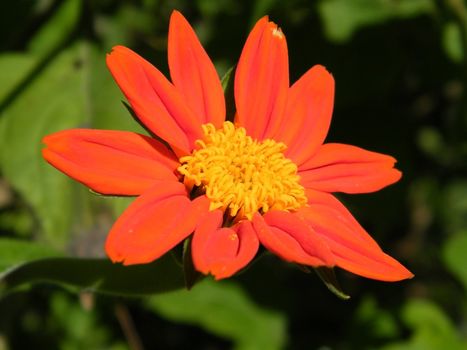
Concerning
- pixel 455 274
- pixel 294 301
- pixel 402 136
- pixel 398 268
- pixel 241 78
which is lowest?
pixel 294 301

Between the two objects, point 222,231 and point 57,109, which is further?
point 57,109

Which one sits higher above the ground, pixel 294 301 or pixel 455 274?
pixel 455 274

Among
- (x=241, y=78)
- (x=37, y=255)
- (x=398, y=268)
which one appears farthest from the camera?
(x=37, y=255)

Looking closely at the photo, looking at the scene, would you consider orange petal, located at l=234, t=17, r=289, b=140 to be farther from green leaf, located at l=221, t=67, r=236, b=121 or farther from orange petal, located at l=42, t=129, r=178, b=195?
orange petal, located at l=42, t=129, r=178, b=195

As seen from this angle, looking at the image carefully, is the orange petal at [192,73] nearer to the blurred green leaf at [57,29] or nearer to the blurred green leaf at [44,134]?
the blurred green leaf at [44,134]

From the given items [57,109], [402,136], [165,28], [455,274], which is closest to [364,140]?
[402,136]

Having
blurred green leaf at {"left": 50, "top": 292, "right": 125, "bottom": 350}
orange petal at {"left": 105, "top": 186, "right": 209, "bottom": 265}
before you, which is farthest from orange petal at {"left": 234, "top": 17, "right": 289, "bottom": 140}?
blurred green leaf at {"left": 50, "top": 292, "right": 125, "bottom": 350}

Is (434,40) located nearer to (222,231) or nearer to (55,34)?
(55,34)
